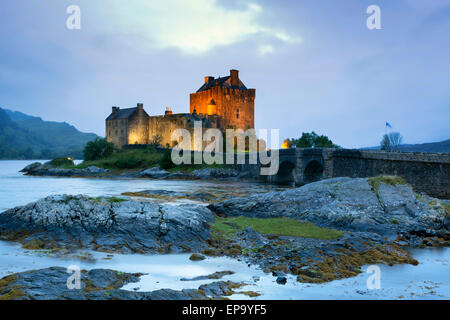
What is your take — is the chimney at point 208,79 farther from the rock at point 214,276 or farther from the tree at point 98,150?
the rock at point 214,276

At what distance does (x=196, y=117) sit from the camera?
69.6 metres

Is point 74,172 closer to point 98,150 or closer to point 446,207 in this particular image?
point 98,150

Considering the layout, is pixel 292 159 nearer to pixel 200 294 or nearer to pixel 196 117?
pixel 196 117

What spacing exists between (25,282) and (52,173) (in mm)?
60577

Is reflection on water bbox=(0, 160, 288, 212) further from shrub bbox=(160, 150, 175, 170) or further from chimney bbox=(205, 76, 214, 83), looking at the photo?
chimney bbox=(205, 76, 214, 83)

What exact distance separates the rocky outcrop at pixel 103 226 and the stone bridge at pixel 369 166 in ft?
57.3

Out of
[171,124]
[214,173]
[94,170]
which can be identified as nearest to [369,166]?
[214,173]

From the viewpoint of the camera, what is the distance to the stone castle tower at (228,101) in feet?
247

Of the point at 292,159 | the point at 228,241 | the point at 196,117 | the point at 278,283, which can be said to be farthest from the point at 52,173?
the point at 278,283

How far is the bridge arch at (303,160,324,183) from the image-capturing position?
45369 millimetres

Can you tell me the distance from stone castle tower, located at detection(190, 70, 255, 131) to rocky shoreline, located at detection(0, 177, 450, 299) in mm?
56885

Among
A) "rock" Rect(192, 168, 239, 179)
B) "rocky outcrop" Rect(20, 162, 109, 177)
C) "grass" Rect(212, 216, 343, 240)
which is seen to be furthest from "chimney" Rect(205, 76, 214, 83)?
"grass" Rect(212, 216, 343, 240)
